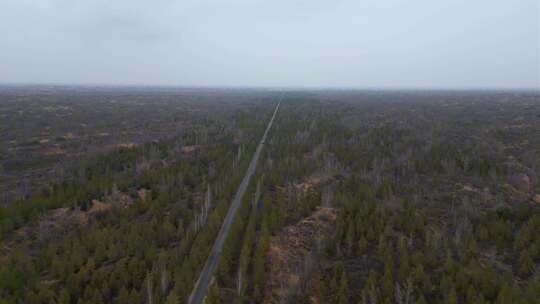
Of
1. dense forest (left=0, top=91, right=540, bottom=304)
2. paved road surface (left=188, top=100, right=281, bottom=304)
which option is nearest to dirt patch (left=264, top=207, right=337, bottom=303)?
dense forest (left=0, top=91, right=540, bottom=304)

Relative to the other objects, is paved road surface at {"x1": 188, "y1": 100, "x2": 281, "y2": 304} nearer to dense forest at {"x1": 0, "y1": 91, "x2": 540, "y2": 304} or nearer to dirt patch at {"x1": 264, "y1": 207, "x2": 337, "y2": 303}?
dense forest at {"x1": 0, "y1": 91, "x2": 540, "y2": 304}

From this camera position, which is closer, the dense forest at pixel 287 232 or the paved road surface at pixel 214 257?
the dense forest at pixel 287 232

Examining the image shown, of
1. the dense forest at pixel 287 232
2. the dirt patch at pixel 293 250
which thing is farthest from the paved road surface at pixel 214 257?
the dirt patch at pixel 293 250

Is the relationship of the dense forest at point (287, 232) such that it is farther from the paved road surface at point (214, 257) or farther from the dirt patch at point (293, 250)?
the paved road surface at point (214, 257)

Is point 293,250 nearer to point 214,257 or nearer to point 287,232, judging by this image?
point 287,232

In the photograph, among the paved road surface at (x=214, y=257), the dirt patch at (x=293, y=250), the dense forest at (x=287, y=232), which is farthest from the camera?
the dirt patch at (x=293, y=250)
